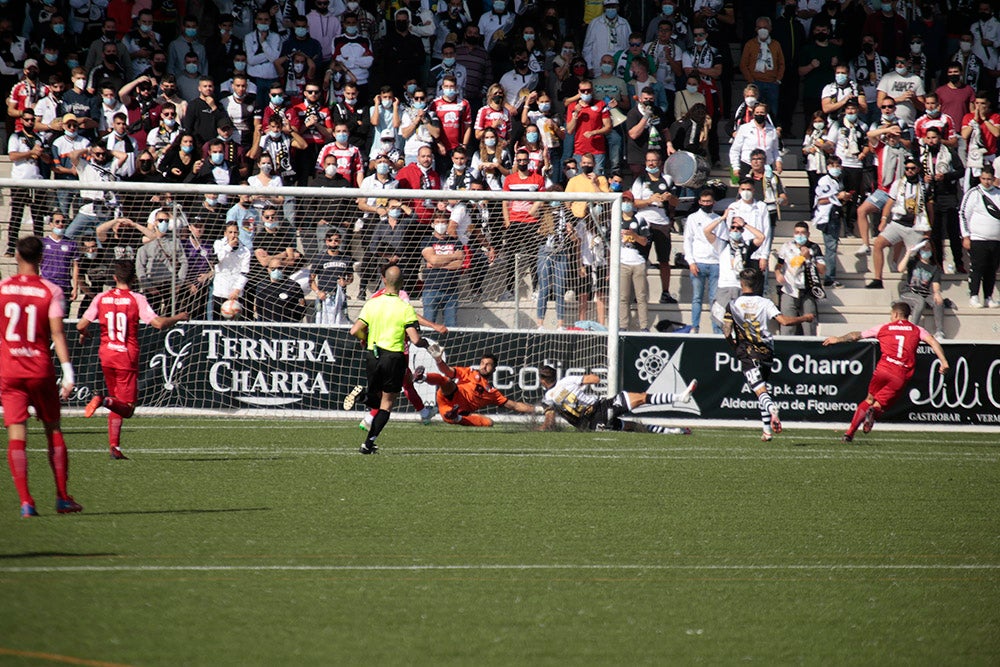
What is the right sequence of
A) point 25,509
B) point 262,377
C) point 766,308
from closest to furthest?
1. point 25,509
2. point 766,308
3. point 262,377

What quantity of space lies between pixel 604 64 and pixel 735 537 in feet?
43.2

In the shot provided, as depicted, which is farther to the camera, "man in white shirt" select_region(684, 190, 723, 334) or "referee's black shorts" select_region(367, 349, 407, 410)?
"man in white shirt" select_region(684, 190, 723, 334)

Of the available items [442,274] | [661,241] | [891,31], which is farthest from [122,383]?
[891,31]

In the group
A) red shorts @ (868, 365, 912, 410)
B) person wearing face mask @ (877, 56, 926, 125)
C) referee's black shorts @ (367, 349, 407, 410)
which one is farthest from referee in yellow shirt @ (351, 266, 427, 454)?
person wearing face mask @ (877, 56, 926, 125)

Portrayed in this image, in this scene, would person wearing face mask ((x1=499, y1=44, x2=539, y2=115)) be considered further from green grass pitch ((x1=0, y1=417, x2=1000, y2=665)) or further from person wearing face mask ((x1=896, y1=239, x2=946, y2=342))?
green grass pitch ((x1=0, y1=417, x2=1000, y2=665))

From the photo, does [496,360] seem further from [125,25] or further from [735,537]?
[125,25]

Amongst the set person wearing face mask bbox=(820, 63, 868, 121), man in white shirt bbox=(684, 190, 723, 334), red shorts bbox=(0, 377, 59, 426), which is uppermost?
person wearing face mask bbox=(820, 63, 868, 121)

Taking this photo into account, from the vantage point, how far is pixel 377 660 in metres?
5.23

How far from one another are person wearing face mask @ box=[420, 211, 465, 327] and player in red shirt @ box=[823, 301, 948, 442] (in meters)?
5.44

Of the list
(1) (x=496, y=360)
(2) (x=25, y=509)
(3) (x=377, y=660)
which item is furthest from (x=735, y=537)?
(1) (x=496, y=360)

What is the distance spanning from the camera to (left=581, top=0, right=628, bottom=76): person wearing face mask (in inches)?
824

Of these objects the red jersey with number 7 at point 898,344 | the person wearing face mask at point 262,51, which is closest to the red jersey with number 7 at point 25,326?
the red jersey with number 7 at point 898,344

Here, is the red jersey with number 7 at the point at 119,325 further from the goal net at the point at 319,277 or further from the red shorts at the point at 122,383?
the goal net at the point at 319,277

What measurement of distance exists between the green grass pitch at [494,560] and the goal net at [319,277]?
11.6 ft
